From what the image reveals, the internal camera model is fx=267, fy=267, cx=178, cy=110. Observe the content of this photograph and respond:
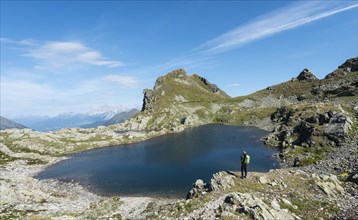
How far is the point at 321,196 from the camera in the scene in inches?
1548

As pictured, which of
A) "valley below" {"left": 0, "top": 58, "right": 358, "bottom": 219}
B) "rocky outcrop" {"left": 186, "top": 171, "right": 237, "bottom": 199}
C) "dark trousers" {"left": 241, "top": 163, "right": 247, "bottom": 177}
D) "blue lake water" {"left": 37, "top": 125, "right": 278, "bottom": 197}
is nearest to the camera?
"valley below" {"left": 0, "top": 58, "right": 358, "bottom": 219}

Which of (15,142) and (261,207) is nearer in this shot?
(261,207)

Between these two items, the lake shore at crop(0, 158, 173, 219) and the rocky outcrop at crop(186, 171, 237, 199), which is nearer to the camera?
the rocky outcrop at crop(186, 171, 237, 199)

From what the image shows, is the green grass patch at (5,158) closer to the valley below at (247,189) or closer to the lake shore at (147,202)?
the valley below at (247,189)

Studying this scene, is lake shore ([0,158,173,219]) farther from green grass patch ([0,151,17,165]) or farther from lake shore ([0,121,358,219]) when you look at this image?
green grass patch ([0,151,17,165])

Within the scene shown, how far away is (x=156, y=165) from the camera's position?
3516 inches

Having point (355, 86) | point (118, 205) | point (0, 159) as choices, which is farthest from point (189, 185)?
point (355, 86)

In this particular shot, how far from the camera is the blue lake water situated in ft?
219

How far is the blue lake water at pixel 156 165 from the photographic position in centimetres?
6681

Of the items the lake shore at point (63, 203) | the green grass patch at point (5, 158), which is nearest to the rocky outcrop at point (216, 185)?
the lake shore at point (63, 203)

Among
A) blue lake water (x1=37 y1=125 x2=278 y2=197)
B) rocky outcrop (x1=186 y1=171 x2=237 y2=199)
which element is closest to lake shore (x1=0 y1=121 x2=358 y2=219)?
rocky outcrop (x1=186 y1=171 x2=237 y2=199)

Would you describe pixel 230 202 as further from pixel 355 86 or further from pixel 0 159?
pixel 355 86

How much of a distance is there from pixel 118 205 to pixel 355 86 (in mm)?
161179

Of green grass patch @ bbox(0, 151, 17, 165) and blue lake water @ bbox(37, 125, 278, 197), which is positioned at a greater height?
green grass patch @ bbox(0, 151, 17, 165)
